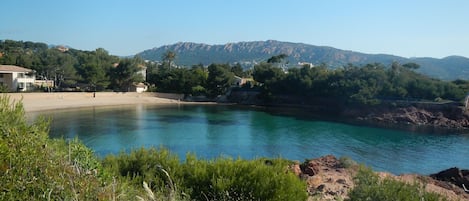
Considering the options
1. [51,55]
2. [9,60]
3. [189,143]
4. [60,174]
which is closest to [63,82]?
[51,55]

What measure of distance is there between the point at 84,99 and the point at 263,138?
38288 millimetres

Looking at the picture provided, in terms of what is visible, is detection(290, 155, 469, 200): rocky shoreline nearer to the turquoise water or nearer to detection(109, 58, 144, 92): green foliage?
the turquoise water

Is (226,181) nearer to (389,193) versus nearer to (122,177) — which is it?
(122,177)

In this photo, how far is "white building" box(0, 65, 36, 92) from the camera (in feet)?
207

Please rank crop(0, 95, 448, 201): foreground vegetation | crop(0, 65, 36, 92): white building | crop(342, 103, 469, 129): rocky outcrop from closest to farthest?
crop(0, 95, 448, 201): foreground vegetation → crop(342, 103, 469, 129): rocky outcrop → crop(0, 65, 36, 92): white building

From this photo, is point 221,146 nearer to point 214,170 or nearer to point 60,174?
point 214,170

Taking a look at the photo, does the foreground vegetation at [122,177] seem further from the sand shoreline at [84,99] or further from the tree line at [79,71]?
the tree line at [79,71]

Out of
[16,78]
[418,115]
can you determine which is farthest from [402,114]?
[16,78]

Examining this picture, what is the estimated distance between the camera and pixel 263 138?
1569 inches

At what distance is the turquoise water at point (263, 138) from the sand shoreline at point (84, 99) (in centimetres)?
388

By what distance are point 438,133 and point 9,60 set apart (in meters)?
70.9

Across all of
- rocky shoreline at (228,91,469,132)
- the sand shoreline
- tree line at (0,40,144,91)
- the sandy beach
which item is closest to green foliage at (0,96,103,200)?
the sandy beach

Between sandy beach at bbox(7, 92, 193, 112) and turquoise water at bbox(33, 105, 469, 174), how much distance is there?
3.90 metres

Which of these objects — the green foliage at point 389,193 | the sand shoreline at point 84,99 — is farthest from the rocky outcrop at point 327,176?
the sand shoreline at point 84,99
